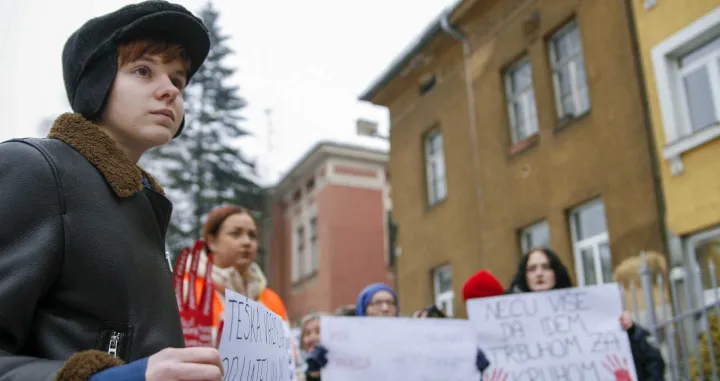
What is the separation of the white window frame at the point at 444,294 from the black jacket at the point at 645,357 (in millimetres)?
10770

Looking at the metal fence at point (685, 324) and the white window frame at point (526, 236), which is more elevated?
the white window frame at point (526, 236)

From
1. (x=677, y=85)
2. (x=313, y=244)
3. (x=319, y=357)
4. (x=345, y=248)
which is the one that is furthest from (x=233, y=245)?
(x=313, y=244)

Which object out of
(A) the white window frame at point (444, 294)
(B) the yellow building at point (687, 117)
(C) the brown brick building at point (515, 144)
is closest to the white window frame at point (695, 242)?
(B) the yellow building at point (687, 117)

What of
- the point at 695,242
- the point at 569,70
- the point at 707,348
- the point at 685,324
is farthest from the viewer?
the point at 569,70

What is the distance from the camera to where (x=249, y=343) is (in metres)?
1.89

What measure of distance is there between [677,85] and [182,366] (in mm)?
10281

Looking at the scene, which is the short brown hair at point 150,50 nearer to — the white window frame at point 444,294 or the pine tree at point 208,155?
the white window frame at point 444,294

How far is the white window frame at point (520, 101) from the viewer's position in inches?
532

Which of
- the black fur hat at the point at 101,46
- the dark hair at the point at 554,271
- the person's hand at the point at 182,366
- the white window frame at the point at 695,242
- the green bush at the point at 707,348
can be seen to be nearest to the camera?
the person's hand at the point at 182,366

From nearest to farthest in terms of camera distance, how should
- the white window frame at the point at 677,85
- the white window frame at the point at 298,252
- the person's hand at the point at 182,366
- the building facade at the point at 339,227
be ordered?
the person's hand at the point at 182,366 < the white window frame at the point at 677,85 < the building facade at the point at 339,227 < the white window frame at the point at 298,252

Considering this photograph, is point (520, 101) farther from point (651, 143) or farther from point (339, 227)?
point (339, 227)

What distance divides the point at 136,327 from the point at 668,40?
400 inches

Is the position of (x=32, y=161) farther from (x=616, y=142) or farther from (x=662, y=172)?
(x=616, y=142)

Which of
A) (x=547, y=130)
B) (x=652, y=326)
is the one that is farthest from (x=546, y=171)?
(x=652, y=326)
